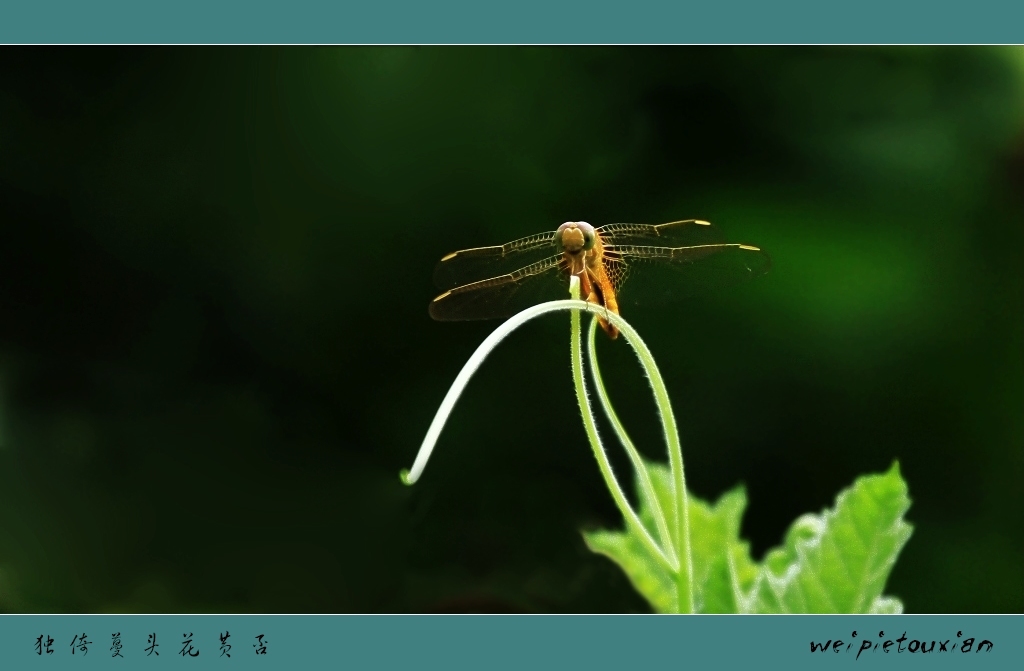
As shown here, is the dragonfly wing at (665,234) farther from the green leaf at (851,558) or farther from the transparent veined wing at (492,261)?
the green leaf at (851,558)

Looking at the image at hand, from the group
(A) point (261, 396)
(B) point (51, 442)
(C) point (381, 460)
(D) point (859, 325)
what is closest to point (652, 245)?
(D) point (859, 325)

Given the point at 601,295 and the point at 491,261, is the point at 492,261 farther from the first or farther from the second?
the point at 601,295

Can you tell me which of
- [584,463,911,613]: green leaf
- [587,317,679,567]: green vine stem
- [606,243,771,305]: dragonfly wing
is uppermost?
[606,243,771,305]: dragonfly wing

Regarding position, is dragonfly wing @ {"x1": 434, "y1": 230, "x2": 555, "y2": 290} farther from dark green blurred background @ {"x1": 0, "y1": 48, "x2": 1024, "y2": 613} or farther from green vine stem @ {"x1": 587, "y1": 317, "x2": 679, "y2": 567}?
dark green blurred background @ {"x1": 0, "y1": 48, "x2": 1024, "y2": 613}

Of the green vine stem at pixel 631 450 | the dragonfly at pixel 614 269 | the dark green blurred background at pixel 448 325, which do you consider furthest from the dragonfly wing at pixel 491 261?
the dark green blurred background at pixel 448 325

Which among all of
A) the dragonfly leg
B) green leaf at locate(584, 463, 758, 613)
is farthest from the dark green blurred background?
the dragonfly leg
